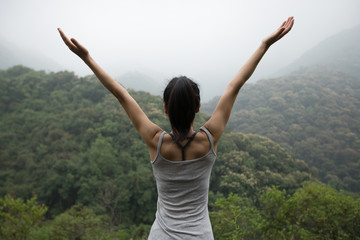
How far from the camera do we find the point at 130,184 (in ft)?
85.7

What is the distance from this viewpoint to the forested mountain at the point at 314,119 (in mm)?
42219

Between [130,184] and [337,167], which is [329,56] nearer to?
[337,167]

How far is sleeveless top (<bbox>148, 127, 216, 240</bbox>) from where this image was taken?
3.33 ft

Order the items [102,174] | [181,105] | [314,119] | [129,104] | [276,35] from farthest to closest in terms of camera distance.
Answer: [314,119] < [102,174] < [276,35] < [129,104] < [181,105]

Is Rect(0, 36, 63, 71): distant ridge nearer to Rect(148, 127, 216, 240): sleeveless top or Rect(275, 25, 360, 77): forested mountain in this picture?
Rect(148, 127, 216, 240): sleeveless top

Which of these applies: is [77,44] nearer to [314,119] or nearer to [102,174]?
[102,174]

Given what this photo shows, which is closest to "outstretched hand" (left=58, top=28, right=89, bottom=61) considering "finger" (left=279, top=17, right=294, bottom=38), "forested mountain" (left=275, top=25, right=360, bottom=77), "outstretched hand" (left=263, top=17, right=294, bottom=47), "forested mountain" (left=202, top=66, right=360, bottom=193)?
"outstretched hand" (left=263, top=17, right=294, bottom=47)

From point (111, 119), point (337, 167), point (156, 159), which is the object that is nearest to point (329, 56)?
point (337, 167)

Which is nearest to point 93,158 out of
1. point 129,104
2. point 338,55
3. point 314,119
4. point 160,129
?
point 129,104

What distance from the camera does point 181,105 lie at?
97 cm

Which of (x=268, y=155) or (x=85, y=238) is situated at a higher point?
(x=85, y=238)

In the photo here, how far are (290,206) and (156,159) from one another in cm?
1129

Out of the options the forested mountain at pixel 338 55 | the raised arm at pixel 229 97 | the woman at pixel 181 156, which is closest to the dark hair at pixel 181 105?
the woman at pixel 181 156

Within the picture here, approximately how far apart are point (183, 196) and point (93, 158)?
29.7 metres
